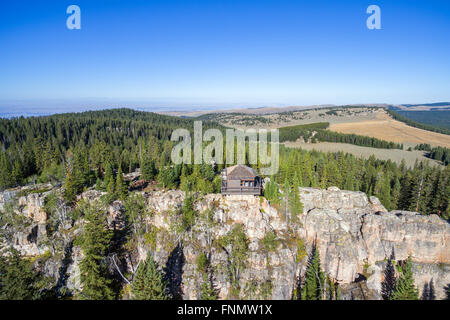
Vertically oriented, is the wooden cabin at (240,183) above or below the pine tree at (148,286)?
above

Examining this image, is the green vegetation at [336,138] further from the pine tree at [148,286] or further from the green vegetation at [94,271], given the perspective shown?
the pine tree at [148,286]

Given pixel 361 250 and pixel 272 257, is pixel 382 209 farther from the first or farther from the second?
pixel 272 257

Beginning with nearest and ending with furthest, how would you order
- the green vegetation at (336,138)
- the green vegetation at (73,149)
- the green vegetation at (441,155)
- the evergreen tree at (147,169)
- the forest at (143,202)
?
the forest at (143,202) < the evergreen tree at (147,169) < the green vegetation at (73,149) < the green vegetation at (441,155) < the green vegetation at (336,138)

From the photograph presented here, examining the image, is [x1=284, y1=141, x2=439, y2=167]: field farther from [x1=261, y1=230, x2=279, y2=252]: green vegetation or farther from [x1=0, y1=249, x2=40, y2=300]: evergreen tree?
[x1=0, y1=249, x2=40, y2=300]: evergreen tree

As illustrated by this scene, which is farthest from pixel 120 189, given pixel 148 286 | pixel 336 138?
pixel 336 138

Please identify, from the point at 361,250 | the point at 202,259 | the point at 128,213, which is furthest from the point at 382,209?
the point at 128,213

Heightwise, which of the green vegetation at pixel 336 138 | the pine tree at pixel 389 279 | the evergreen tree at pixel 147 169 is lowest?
the pine tree at pixel 389 279

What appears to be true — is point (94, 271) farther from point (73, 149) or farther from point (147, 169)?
point (73, 149)

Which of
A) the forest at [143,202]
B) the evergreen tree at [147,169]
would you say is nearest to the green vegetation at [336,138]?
the forest at [143,202]

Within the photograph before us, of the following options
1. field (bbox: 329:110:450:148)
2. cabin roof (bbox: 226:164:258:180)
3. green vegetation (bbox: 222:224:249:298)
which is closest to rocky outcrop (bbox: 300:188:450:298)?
green vegetation (bbox: 222:224:249:298)
